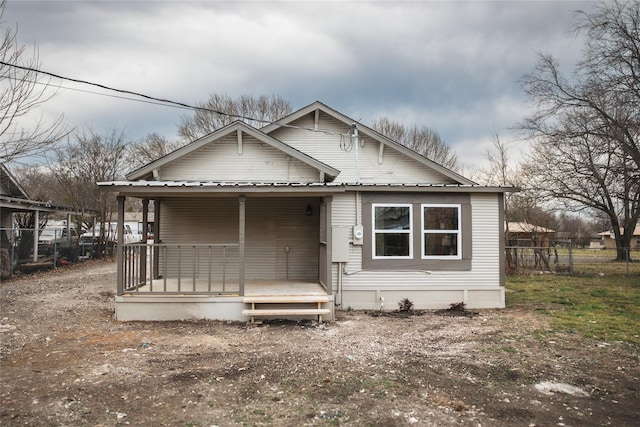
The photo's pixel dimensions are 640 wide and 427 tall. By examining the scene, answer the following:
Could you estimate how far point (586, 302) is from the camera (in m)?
10.7

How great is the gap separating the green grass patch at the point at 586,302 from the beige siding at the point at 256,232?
520 centimetres

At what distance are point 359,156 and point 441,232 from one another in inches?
149

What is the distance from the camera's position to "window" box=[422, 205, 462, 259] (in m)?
9.64

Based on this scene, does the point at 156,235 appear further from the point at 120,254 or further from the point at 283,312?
the point at 283,312

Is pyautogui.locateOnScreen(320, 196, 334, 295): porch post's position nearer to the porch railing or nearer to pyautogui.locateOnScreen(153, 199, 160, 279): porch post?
the porch railing

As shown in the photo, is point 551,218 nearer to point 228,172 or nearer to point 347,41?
point 347,41

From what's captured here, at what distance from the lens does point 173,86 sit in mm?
13398

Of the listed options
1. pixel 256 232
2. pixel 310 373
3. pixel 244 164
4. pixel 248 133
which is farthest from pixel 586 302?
pixel 248 133

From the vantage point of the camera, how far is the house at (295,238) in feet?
27.1

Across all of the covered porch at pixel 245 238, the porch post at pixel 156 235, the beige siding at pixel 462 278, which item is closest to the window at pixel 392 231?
the beige siding at pixel 462 278

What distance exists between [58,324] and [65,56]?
6.24 m

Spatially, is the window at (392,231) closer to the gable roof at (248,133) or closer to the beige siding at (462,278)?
the beige siding at (462,278)

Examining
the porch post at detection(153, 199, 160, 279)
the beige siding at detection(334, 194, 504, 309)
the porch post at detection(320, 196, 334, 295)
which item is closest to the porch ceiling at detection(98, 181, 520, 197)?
the porch post at detection(320, 196, 334, 295)

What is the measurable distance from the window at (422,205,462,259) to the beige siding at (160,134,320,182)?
8.98ft
